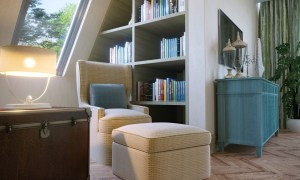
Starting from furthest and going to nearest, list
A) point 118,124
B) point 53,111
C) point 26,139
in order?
point 118,124 → point 53,111 → point 26,139

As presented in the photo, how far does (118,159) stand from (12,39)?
5.82ft

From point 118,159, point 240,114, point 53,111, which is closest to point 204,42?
point 240,114

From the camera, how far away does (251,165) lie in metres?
2.03

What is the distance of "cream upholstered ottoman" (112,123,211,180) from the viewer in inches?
53.6

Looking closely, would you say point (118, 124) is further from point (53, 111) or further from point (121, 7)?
point (121, 7)

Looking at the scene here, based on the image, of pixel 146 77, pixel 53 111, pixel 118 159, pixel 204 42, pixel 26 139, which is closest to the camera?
pixel 26 139

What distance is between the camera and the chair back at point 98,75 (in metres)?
2.51

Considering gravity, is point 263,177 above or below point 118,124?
below

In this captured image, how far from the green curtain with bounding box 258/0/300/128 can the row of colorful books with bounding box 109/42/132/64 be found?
2.96 meters

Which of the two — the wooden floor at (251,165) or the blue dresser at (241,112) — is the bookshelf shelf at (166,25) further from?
the wooden floor at (251,165)

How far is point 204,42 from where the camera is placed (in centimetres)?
235

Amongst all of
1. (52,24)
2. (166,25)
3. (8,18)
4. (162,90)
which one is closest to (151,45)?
(166,25)

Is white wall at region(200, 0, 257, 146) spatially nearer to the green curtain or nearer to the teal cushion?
the teal cushion

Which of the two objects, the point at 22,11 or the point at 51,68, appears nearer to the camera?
the point at 51,68
